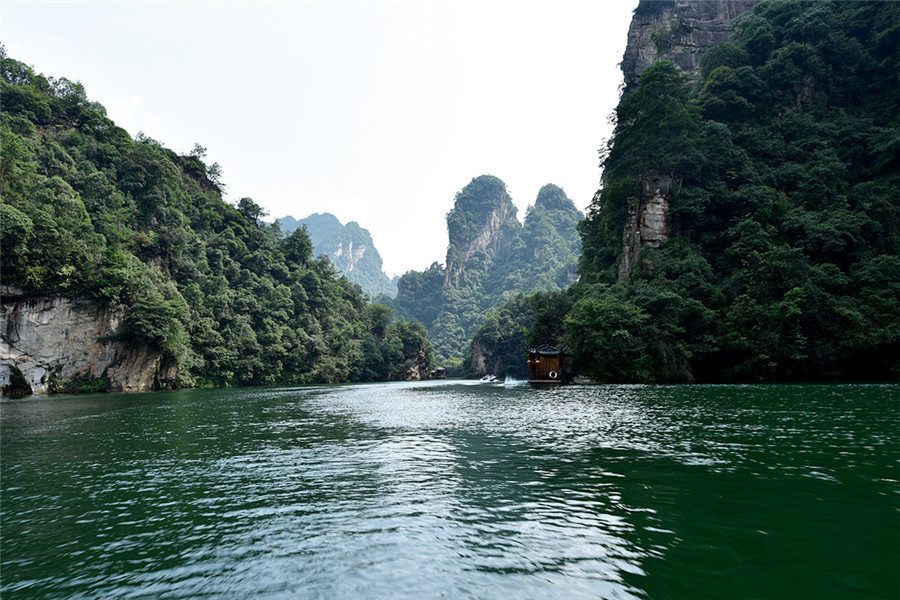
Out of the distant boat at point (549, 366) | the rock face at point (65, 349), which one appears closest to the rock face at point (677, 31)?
the distant boat at point (549, 366)

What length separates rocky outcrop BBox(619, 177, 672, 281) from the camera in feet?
143

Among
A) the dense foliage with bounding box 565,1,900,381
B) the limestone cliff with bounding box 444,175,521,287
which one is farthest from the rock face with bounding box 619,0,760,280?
the limestone cliff with bounding box 444,175,521,287

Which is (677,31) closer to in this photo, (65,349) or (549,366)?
(549,366)

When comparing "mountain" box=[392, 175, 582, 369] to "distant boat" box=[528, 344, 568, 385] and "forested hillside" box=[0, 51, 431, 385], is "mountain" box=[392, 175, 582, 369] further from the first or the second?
"distant boat" box=[528, 344, 568, 385]

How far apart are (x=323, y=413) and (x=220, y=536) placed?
15949 millimetres

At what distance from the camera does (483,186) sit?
7594 inches

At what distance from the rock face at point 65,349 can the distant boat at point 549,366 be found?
37.5 m

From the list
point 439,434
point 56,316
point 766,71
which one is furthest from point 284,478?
point 766,71

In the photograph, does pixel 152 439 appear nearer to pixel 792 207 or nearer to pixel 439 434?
pixel 439 434

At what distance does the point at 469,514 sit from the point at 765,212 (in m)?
42.3

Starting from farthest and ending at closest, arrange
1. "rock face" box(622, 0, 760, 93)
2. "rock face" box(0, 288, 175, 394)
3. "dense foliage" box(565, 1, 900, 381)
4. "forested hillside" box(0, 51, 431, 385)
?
Result: 1. "rock face" box(622, 0, 760, 93)
2. "forested hillside" box(0, 51, 431, 385)
3. "rock face" box(0, 288, 175, 394)
4. "dense foliage" box(565, 1, 900, 381)

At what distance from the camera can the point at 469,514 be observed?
21.5 ft

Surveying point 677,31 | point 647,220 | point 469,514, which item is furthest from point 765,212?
point 469,514

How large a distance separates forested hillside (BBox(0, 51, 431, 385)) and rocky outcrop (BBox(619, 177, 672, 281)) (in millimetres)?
44483
